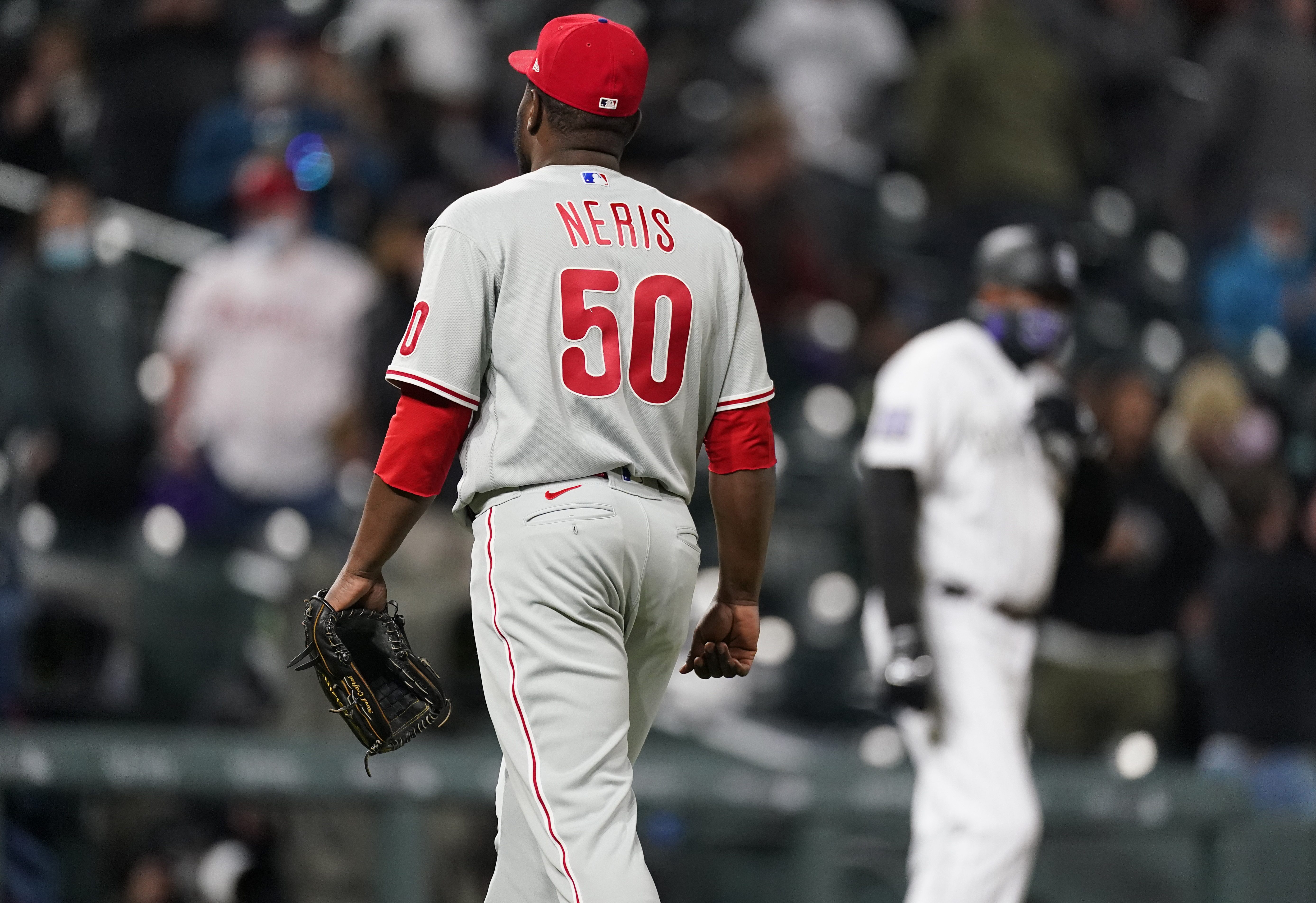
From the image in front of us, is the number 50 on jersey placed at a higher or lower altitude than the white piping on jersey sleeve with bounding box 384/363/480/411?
higher

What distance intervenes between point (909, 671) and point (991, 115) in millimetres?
5205

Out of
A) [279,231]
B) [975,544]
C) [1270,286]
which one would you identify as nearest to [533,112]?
[975,544]

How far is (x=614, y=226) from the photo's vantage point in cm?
346

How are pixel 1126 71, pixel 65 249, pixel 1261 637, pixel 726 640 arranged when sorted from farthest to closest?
pixel 1126 71 → pixel 65 249 → pixel 1261 637 → pixel 726 640

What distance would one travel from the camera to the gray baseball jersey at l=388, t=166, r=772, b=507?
337cm

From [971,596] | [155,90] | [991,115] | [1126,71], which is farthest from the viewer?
[1126,71]

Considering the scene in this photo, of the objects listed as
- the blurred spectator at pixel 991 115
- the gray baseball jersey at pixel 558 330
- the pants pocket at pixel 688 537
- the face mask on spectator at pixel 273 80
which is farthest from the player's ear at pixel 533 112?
the blurred spectator at pixel 991 115

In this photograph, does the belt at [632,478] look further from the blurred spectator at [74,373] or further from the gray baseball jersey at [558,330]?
the blurred spectator at [74,373]

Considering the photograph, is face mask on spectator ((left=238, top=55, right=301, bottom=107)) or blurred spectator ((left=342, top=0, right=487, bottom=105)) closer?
face mask on spectator ((left=238, top=55, right=301, bottom=107))

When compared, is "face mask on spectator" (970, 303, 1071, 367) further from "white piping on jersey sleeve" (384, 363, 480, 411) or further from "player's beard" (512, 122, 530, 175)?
"white piping on jersey sleeve" (384, 363, 480, 411)

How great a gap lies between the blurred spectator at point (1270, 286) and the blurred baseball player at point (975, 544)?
482 cm

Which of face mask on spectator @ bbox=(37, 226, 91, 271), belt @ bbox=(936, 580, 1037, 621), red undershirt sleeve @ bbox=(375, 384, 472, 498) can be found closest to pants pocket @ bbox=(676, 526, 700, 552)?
red undershirt sleeve @ bbox=(375, 384, 472, 498)

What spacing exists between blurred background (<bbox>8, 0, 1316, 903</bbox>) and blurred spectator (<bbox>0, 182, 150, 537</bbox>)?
16mm

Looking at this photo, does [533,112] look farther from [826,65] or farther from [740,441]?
[826,65]
